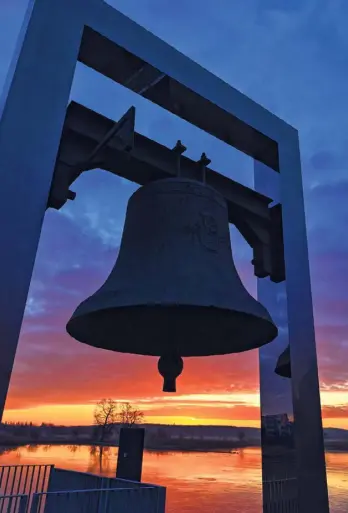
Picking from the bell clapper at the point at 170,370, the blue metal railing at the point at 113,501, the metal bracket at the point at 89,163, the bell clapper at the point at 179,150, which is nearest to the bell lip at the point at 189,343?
the bell clapper at the point at 170,370

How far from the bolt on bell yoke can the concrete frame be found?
616mm

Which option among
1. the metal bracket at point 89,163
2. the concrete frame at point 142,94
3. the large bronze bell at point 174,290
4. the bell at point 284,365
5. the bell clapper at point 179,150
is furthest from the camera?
the bell at point 284,365

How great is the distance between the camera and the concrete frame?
271 centimetres

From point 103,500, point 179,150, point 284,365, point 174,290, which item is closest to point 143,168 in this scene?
point 179,150

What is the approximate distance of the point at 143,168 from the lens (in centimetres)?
402

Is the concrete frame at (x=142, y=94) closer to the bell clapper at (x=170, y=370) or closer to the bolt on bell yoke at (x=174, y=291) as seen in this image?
the bolt on bell yoke at (x=174, y=291)

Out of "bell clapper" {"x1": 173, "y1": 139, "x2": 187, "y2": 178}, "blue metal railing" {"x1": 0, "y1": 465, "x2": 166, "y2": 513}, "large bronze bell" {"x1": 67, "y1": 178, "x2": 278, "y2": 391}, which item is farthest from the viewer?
"blue metal railing" {"x1": 0, "y1": 465, "x2": 166, "y2": 513}

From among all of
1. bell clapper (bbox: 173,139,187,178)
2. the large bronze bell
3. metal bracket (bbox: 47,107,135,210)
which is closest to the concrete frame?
metal bracket (bbox: 47,107,135,210)

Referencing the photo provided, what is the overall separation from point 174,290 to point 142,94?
7.47 ft

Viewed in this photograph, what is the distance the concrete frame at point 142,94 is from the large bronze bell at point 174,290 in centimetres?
70

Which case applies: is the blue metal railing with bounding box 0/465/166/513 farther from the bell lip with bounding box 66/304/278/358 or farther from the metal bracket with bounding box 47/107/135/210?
the metal bracket with bounding box 47/107/135/210

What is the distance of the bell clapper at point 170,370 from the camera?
10.9 ft

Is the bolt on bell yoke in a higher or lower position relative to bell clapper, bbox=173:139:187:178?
lower

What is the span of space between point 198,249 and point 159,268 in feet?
1.18
